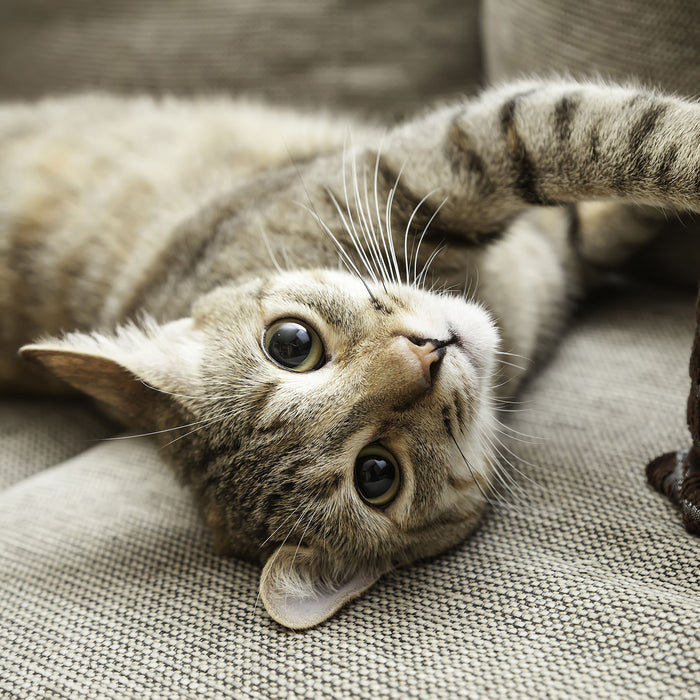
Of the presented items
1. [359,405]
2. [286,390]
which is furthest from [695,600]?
[286,390]

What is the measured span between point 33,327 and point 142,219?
39cm

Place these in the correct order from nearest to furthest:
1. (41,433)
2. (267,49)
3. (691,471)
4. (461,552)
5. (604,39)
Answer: (691,471) → (461,552) → (604,39) → (41,433) → (267,49)

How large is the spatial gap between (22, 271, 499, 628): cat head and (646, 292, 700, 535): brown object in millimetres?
292

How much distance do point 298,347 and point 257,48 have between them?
1213 millimetres

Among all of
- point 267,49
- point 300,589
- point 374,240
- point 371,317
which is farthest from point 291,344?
point 267,49

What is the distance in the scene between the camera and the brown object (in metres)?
0.91

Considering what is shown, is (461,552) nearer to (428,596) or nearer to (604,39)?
(428,596)

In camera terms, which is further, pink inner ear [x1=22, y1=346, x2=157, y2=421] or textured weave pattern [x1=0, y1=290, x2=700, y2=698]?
pink inner ear [x1=22, y1=346, x2=157, y2=421]

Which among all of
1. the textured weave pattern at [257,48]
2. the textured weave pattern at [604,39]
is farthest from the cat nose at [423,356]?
the textured weave pattern at [257,48]

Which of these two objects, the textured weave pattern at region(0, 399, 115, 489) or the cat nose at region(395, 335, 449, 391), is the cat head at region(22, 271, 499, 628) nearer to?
the cat nose at region(395, 335, 449, 391)

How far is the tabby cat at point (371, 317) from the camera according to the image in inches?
40.3

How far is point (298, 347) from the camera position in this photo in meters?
1.09

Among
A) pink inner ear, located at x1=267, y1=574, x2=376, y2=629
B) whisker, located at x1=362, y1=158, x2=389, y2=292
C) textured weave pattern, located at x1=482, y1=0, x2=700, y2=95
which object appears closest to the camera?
pink inner ear, located at x1=267, y1=574, x2=376, y2=629

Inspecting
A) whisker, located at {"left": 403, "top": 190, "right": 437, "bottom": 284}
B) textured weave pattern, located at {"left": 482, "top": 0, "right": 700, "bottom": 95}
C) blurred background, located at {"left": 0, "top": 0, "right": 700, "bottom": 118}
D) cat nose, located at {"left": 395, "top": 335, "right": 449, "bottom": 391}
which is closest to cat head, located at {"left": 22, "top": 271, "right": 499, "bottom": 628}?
cat nose, located at {"left": 395, "top": 335, "right": 449, "bottom": 391}
